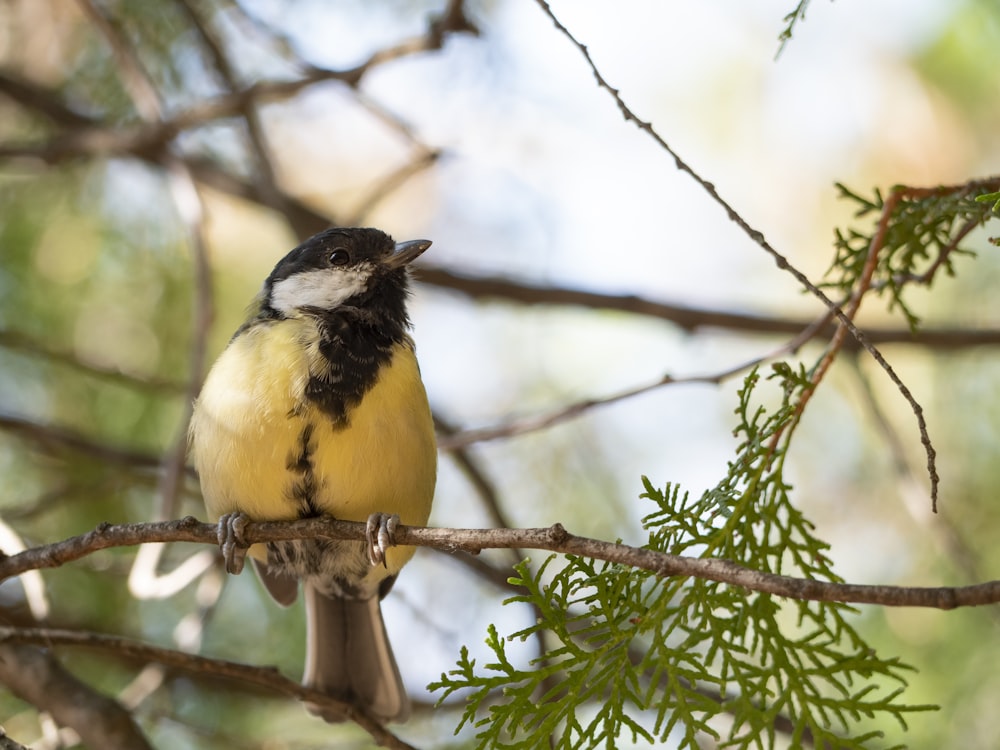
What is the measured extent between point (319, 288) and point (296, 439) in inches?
27.9

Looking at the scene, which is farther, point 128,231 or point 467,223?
point 467,223

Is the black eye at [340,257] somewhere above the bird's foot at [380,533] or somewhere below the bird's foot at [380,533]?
above

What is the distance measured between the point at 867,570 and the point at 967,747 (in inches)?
38.8

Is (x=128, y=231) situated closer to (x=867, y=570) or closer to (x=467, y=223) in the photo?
(x=467, y=223)

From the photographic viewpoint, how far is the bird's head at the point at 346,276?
3.33 metres

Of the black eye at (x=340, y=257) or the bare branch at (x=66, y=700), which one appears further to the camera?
the black eye at (x=340, y=257)

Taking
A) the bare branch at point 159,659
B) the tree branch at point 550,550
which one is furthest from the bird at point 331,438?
the bare branch at point 159,659

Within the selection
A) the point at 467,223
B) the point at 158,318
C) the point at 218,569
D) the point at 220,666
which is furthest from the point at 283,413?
the point at 467,223

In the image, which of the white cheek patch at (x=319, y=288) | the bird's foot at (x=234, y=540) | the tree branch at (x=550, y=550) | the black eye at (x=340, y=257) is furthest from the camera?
the black eye at (x=340, y=257)

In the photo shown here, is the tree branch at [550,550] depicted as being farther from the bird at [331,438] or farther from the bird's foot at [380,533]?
the bird at [331,438]

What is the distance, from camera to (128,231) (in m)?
Answer: 5.12

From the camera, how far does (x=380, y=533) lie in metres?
2.57

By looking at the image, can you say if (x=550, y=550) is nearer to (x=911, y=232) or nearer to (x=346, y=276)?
(x=911, y=232)

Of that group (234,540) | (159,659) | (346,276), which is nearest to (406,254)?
(346,276)
